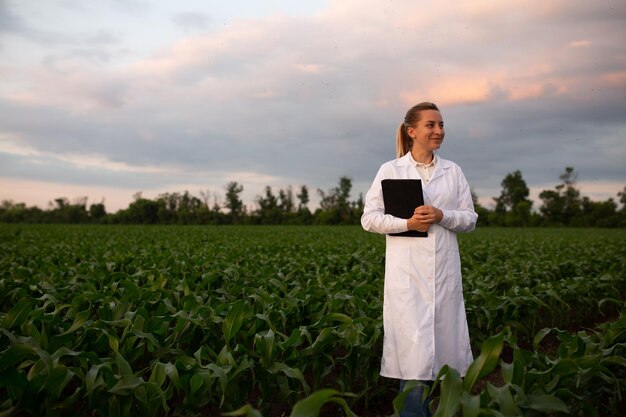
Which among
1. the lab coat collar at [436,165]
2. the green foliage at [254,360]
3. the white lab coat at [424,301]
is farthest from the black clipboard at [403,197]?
the green foliage at [254,360]

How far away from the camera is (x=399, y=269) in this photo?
3.18m

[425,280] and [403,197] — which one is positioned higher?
[403,197]

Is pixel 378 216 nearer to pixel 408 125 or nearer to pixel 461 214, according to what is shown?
pixel 461 214

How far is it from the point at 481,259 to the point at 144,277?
8.49 m

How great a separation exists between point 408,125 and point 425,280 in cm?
103

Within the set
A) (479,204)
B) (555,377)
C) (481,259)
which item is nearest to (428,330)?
(555,377)

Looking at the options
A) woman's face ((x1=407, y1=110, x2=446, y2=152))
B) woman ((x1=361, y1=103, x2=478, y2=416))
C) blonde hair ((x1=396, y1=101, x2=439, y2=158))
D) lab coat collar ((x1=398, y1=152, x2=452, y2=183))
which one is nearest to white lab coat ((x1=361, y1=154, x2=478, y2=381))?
woman ((x1=361, y1=103, x2=478, y2=416))

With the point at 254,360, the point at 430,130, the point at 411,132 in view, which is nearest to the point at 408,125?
the point at 411,132

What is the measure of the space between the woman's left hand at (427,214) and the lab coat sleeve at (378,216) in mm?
111

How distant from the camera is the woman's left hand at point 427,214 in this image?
2.99m

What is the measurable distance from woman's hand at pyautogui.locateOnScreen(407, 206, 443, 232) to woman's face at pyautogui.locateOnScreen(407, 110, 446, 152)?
49 cm

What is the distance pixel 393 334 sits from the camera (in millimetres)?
3174

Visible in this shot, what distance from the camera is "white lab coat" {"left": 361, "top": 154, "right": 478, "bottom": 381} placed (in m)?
3.07

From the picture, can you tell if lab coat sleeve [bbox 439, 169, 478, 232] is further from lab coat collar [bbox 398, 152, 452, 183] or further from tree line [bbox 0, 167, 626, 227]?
tree line [bbox 0, 167, 626, 227]
